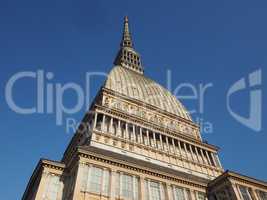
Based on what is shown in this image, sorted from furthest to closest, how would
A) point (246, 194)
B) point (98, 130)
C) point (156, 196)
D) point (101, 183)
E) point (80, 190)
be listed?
point (98, 130), point (246, 194), point (156, 196), point (101, 183), point (80, 190)

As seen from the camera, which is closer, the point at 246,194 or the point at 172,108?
the point at 246,194

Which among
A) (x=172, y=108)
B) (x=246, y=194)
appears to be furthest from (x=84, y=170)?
(x=172, y=108)

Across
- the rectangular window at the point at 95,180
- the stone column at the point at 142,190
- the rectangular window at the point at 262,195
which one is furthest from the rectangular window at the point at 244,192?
the rectangular window at the point at 95,180

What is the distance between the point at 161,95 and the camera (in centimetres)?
6250

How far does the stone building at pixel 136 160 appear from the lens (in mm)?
28578

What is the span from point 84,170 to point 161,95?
3786cm

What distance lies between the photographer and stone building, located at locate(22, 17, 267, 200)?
2858 cm

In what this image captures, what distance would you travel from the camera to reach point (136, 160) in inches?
1388

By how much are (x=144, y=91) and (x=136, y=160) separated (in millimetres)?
26631

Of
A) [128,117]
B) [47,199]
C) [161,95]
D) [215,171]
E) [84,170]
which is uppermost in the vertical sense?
[161,95]

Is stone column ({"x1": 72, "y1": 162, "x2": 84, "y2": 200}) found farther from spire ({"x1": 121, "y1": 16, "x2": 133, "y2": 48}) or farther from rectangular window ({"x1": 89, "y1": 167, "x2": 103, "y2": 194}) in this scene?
spire ({"x1": 121, "y1": 16, "x2": 133, "y2": 48})

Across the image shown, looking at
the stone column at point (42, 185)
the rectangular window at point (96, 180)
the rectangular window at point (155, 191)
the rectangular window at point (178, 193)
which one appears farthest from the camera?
the rectangular window at point (178, 193)

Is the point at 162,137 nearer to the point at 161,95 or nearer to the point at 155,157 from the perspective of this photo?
the point at 155,157

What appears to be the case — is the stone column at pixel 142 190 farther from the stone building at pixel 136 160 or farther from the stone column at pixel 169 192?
the stone column at pixel 169 192
